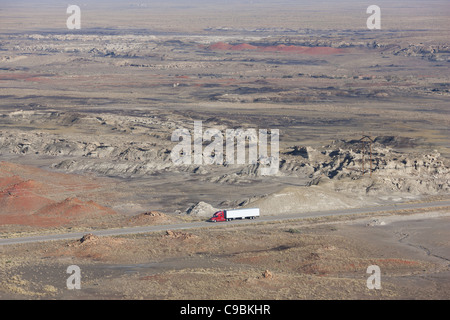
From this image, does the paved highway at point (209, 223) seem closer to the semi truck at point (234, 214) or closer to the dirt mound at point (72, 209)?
the semi truck at point (234, 214)

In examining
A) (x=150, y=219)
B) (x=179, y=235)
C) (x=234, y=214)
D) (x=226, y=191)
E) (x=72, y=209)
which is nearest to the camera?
(x=179, y=235)

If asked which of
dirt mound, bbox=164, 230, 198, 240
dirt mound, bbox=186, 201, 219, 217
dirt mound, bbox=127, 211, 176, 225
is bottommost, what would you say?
dirt mound, bbox=186, 201, 219, 217

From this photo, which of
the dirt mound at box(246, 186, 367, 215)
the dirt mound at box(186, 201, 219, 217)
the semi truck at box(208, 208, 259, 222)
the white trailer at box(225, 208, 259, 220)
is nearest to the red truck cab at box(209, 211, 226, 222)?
the semi truck at box(208, 208, 259, 222)

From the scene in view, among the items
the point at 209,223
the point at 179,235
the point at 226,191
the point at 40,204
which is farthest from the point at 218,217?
the point at 40,204

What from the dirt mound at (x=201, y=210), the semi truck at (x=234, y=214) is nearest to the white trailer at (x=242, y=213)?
the semi truck at (x=234, y=214)

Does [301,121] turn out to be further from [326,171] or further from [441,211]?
[441,211]

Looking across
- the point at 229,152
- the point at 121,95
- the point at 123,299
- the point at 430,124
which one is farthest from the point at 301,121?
the point at 123,299

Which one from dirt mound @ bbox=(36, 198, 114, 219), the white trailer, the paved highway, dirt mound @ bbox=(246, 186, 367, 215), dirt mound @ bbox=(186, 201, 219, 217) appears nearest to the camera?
the paved highway

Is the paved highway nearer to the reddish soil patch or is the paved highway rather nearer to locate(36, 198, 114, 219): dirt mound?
the reddish soil patch

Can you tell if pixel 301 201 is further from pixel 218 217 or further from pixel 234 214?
pixel 218 217
